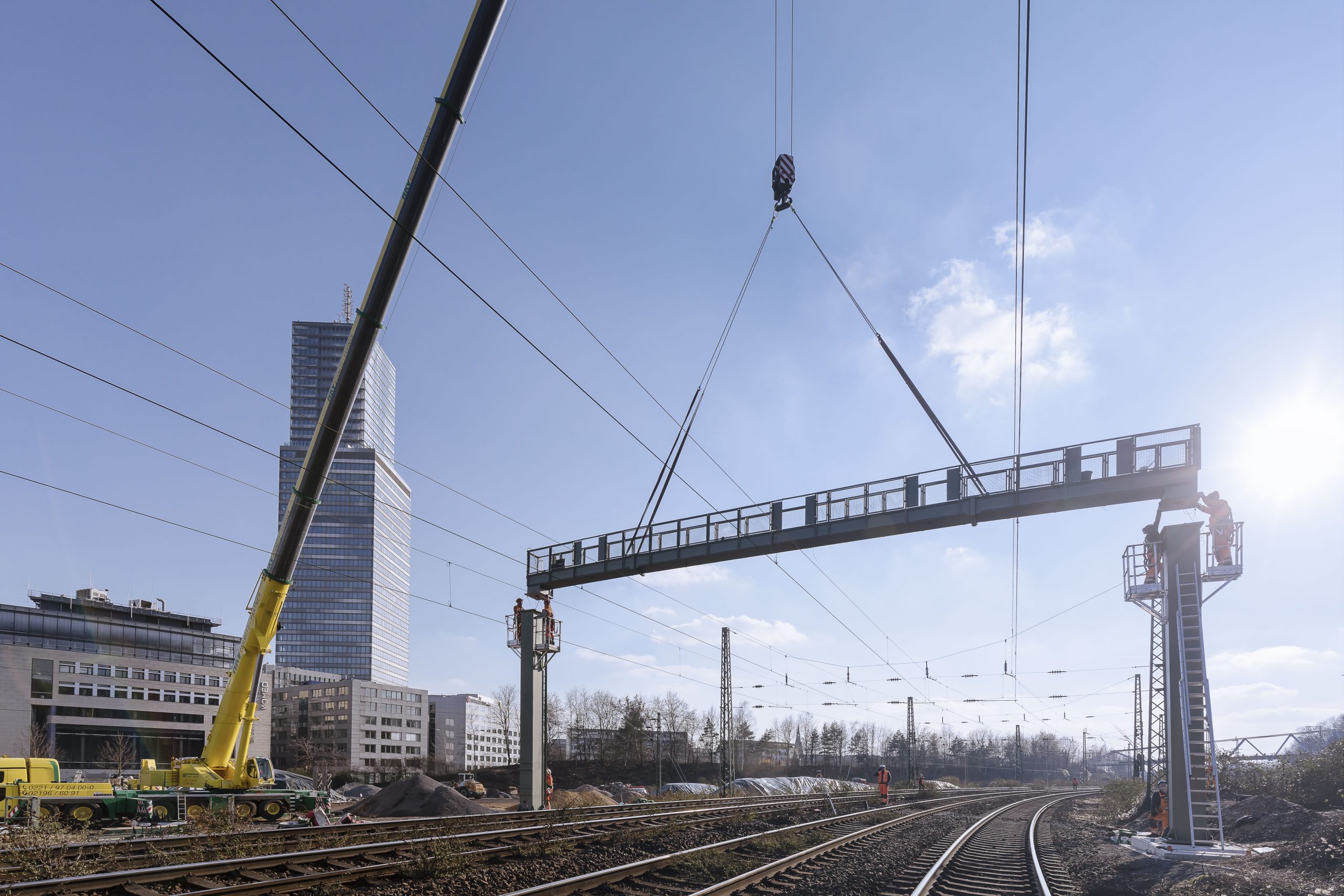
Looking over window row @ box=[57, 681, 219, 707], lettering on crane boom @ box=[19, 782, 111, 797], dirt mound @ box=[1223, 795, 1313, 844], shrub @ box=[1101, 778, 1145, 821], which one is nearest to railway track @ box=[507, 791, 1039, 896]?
dirt mound @ box=[1223, 795, 1313, 844]

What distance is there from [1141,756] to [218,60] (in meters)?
58.3

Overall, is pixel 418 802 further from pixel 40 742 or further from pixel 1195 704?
pixel 40 742

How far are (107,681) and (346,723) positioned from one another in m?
50.6

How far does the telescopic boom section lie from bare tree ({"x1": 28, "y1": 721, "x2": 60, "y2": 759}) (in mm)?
68819

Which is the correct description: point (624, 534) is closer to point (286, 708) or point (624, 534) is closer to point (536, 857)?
point (536, 857)

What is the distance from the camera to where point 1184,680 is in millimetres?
21156

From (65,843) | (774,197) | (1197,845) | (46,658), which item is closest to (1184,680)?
(1197,845)

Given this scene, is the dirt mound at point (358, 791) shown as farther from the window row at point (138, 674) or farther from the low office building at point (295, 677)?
the low office building at point (295, 677)

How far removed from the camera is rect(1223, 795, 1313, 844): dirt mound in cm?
2117

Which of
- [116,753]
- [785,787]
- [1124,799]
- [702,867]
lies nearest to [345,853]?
[702,867]

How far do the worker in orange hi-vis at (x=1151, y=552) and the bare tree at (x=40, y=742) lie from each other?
8914 cm

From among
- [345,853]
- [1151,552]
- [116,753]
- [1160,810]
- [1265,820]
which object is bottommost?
[116,753]

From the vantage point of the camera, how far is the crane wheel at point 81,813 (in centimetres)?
2106

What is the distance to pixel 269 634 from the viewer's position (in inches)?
910
